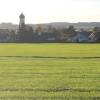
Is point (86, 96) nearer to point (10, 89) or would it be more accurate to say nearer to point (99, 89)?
point (99, 89)

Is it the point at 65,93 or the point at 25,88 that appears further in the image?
the point at 25,88

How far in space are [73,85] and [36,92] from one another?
245 cm

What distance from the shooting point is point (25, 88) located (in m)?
15.2
